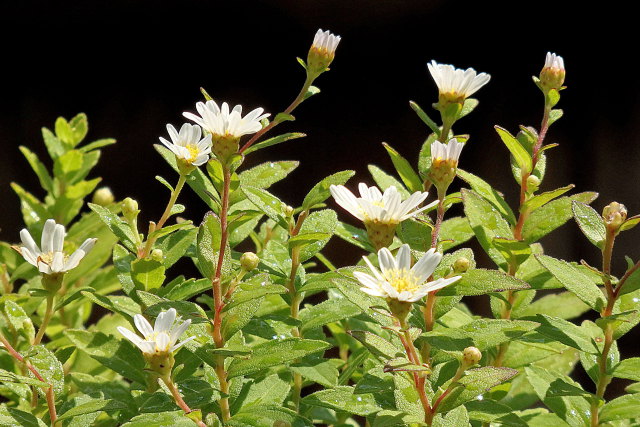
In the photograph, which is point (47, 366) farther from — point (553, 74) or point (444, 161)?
point (553, 74)

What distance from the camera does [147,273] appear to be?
94cm

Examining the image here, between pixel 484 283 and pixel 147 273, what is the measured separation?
0.34 m

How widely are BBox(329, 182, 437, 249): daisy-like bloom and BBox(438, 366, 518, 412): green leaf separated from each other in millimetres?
150

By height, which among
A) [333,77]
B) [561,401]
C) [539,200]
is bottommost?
[561,401]

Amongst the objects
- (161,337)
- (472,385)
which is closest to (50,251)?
(161,337)

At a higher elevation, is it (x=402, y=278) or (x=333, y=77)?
(x=333, y=77)

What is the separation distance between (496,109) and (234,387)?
1998mm

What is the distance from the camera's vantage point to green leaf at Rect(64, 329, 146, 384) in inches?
38.7

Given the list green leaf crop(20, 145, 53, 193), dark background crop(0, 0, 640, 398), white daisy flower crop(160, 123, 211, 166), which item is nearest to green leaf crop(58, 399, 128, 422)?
white daisy flower crop(160, 123, 211, 166)

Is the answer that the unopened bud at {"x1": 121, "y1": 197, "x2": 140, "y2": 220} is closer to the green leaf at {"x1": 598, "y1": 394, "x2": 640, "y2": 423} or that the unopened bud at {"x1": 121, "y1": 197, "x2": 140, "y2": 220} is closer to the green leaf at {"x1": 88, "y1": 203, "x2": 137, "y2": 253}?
the green leaf at {"x1": 88, "y1": 203, "x2": 137, "y2": 253}

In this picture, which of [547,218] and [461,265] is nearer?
[461,265]

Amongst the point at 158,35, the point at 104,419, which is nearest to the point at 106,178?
the point at 158,35

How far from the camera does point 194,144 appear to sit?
3.13ft

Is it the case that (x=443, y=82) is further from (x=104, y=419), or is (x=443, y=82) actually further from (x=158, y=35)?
(x=158, y=35)
